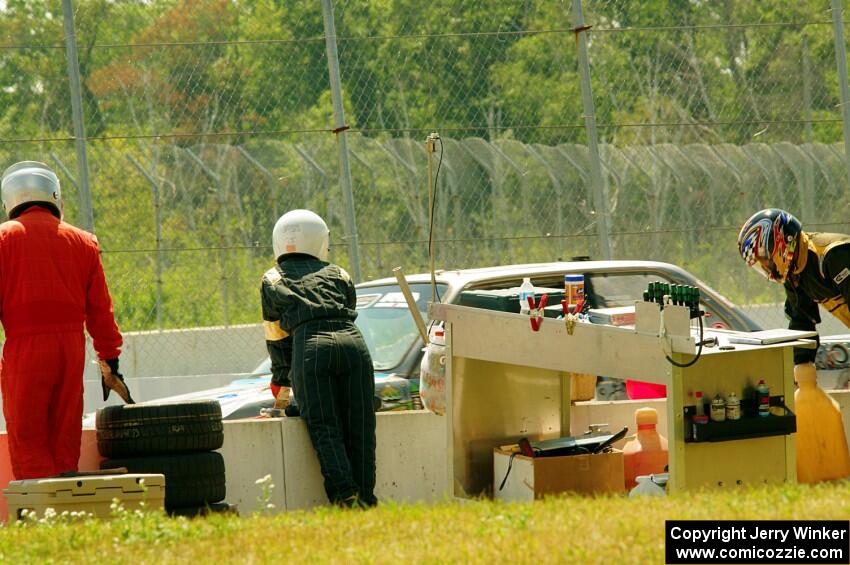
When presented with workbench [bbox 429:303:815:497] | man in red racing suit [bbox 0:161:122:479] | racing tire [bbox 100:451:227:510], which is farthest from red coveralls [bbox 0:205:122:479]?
workbench [bbox 429:303:815:497]

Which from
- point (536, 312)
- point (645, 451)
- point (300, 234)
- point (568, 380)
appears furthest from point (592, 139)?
point (536, 312)

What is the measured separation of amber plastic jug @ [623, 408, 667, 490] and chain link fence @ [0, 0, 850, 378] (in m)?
4.10

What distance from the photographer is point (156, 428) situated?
25.8ft

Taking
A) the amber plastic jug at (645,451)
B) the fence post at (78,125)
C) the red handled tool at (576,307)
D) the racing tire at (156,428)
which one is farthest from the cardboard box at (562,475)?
the fence post at (78,125)

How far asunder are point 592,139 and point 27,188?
19.0ft

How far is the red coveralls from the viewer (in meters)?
7.86

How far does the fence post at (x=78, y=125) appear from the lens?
A: 36.9 feet

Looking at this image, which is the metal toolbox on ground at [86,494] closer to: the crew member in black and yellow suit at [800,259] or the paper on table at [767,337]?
the paper on table at [767,337]

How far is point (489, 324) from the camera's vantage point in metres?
7.66

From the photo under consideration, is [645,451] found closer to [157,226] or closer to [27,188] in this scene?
[27,188]

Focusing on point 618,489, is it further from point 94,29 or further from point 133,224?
point 94,29

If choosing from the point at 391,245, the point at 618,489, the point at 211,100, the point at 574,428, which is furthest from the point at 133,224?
the point at 618,489

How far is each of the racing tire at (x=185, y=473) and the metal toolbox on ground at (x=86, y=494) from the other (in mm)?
499

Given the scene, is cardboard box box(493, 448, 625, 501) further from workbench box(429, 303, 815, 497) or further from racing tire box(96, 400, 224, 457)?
racing tire box(96, 400, 224, 457)
